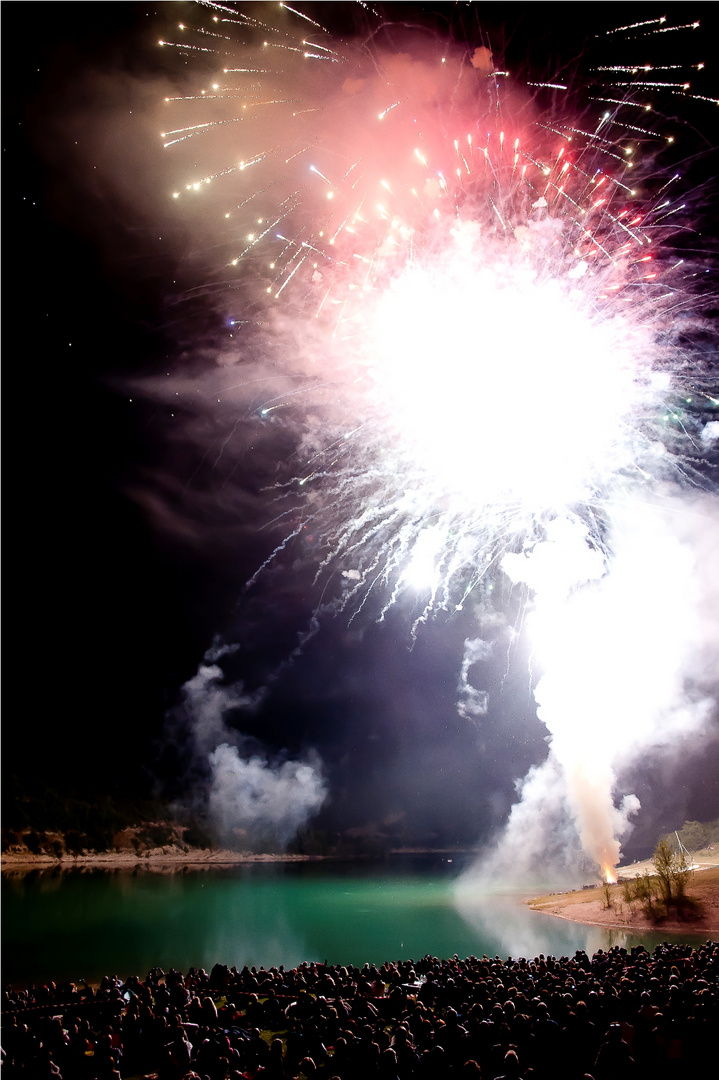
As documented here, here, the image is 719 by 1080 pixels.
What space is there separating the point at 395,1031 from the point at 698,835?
102 metres

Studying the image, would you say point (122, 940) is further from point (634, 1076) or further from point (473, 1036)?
point (634, 1076)

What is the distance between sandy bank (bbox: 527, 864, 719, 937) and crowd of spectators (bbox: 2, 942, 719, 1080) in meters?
27.6

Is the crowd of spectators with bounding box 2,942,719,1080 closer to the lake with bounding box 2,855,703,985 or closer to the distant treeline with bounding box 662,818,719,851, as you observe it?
the lake with bounding box 2,855,703,985

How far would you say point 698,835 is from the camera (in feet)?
282

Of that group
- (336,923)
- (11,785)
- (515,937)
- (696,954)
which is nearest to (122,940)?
→ (336,923)

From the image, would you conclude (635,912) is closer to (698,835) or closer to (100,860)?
(698,835)

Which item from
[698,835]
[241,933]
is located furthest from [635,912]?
[698,835]

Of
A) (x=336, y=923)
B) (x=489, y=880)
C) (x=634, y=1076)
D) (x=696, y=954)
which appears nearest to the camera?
(x=634, y=1076)

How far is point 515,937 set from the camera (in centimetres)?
3650

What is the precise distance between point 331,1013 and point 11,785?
20987 cm

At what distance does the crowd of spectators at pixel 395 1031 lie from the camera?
30.6 ft

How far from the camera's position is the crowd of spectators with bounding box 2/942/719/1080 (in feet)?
30.6

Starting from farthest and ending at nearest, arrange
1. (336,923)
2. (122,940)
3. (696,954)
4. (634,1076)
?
(336,923)
(122,940)
(696,954)
(634,1076)

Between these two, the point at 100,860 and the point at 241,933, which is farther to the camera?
the point at 100,860
